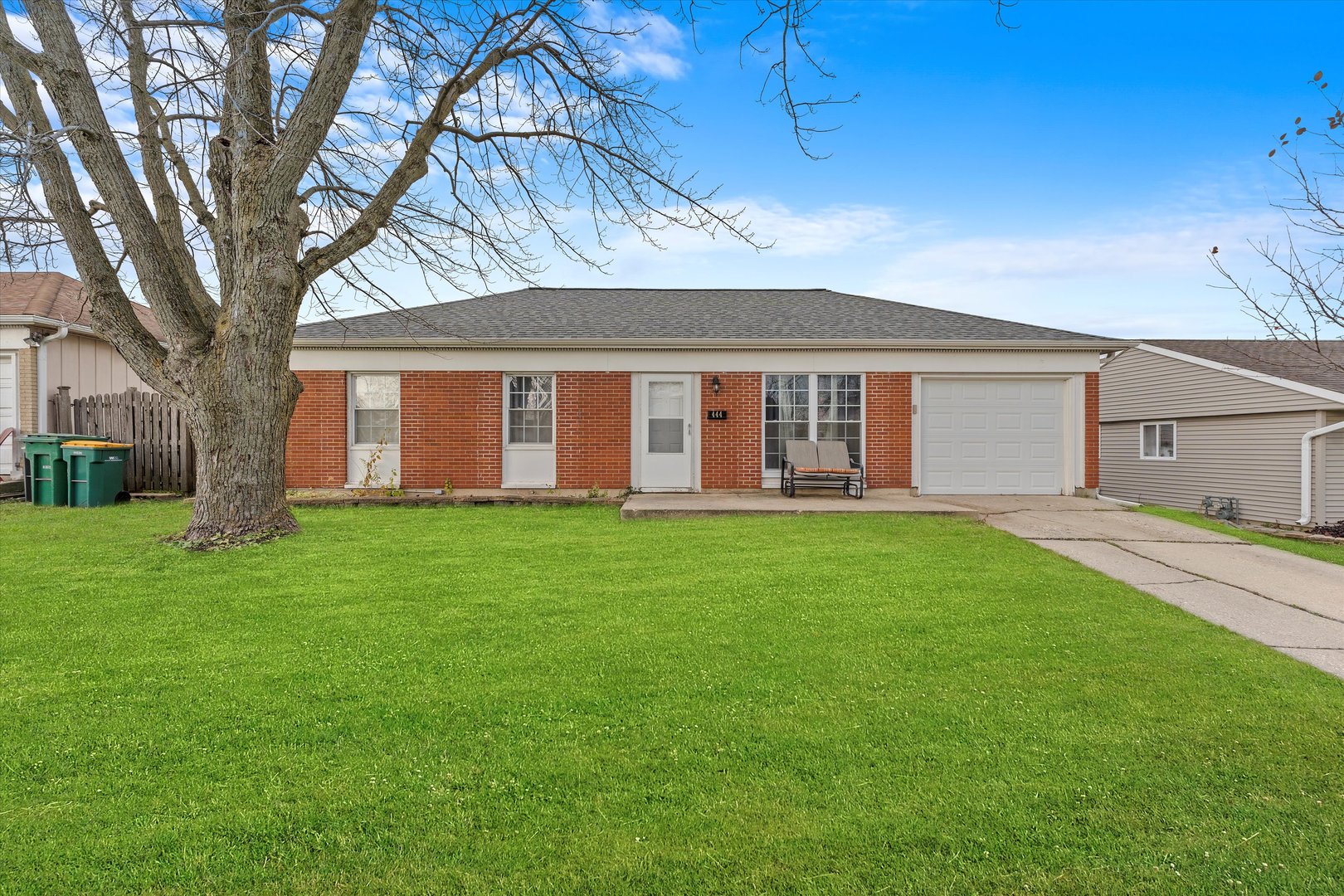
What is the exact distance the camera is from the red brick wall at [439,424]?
1255cm

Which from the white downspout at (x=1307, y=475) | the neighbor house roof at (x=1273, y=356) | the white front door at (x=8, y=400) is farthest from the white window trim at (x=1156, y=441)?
the white front door at (x=8, y=400)

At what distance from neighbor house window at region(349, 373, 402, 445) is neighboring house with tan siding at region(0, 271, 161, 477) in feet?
16.4

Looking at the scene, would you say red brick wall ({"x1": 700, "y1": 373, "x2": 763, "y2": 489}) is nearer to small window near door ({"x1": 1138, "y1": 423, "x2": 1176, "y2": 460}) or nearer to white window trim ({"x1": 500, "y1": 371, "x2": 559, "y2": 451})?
white window trim ({"x1": 500, "y1": 371, "x2": 559, "y2": 451})

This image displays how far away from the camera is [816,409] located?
1258 cm

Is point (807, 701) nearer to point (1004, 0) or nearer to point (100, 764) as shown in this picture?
point (100, 764)

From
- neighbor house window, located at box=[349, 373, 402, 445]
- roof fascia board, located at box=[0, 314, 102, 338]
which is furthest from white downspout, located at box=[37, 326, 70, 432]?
neighbor house window, located at box=[349, 373, 402, 445]

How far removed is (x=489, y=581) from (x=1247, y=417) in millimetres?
17227

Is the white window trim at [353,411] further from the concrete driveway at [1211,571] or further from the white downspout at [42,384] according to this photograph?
the concrete driveway at [1211,571]

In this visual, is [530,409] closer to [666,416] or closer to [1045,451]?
[666,416]

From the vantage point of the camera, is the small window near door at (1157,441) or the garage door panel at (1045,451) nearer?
the garage door panel at (1045,451)

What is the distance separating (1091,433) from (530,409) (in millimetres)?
10029

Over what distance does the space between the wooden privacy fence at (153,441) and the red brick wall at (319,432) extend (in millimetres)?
1612

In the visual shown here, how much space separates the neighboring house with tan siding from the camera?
13141 millimetres

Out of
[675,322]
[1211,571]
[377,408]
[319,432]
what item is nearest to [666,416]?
[675,322]
